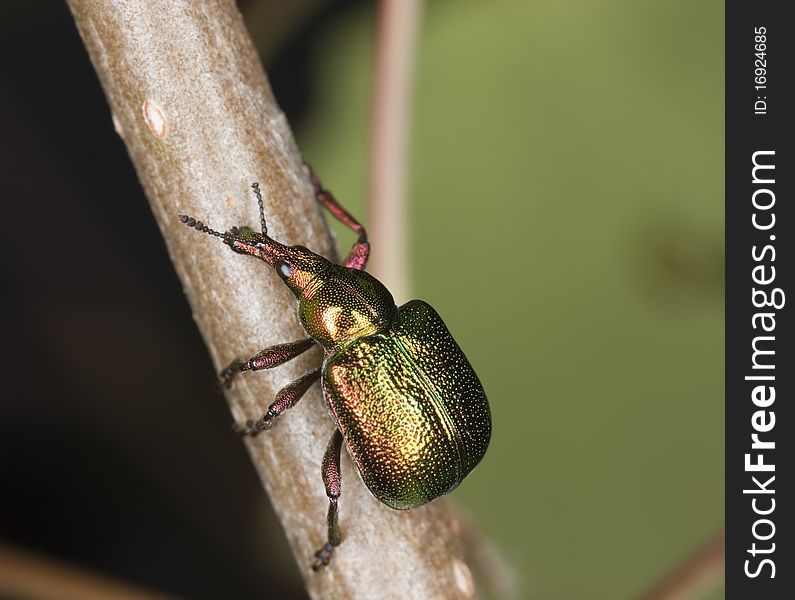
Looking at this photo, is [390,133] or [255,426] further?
[390,133]

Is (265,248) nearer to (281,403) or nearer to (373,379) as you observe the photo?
(281,403)

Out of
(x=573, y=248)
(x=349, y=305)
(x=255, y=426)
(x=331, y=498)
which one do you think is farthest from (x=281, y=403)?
(x=573, y=248)

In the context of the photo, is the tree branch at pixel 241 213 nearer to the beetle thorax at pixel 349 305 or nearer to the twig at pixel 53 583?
the beetle thorax at pixel 349 305

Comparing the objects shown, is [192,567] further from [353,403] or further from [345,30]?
[345,30]

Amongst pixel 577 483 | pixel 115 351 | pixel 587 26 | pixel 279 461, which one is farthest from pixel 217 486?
pixel 587 26

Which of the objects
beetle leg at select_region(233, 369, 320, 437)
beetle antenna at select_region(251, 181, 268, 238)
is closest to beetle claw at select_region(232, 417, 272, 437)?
beetle leg at select_region(233, 369, 320, 437)

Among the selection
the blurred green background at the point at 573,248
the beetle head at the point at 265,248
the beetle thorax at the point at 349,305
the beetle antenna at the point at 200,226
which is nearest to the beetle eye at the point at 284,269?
the beetle head at the point at 265,248
